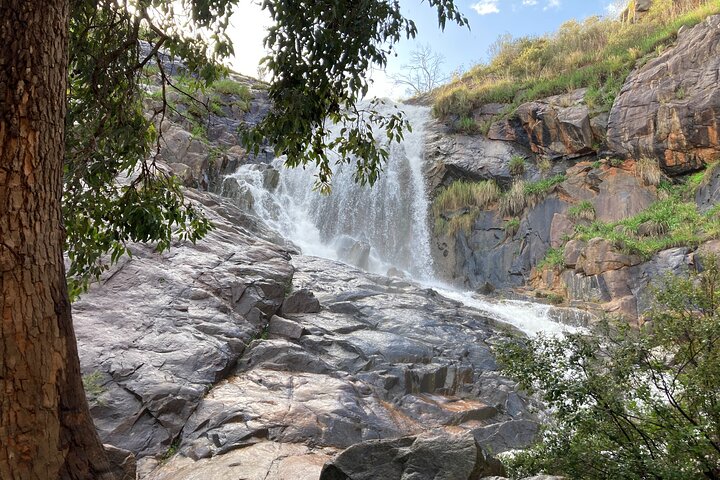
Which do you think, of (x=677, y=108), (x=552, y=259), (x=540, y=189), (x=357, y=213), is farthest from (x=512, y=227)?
(x=677, y=108)

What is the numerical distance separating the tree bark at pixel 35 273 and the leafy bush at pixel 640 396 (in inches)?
113

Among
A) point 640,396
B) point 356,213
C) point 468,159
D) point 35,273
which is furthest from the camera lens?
point 468,159

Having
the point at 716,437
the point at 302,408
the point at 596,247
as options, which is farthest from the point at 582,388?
the point at 596,247

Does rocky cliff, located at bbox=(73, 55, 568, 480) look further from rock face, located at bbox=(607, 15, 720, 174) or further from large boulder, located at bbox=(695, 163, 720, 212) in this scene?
rock face, located at bbox=(607, 15, 720, 174)

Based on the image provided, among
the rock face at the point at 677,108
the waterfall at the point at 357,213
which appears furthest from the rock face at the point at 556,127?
the waterfall at the point at 357,213

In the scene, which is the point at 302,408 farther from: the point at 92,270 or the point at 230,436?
the point at 92,270

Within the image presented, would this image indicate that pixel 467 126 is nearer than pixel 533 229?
No

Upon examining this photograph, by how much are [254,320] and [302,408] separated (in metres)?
2.47

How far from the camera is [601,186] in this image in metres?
16.2

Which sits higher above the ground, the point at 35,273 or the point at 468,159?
the point at 468,159

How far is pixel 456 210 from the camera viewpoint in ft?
60.3

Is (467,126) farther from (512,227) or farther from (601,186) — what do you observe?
(601,186)

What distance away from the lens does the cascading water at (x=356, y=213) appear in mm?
17594

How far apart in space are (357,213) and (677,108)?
10325mm
